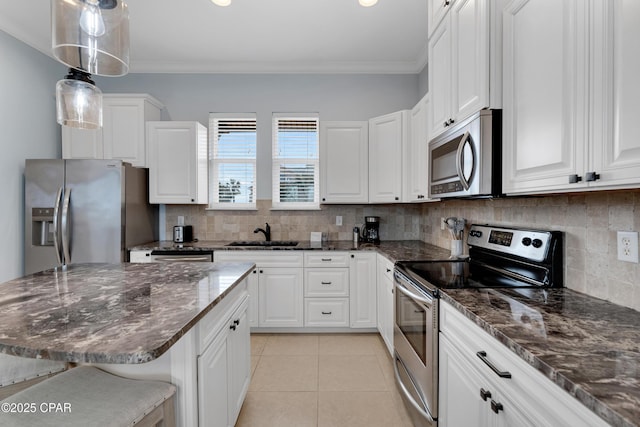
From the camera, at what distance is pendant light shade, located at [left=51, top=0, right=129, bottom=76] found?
1.29m

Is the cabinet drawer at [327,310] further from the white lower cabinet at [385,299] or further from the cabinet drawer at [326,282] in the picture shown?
the white lower cabinet at [385,299]

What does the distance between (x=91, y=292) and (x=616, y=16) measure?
2.17m

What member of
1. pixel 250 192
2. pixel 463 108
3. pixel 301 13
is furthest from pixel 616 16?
pixel 250 192

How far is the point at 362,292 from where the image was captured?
3090 mm

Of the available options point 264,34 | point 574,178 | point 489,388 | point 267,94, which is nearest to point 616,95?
point 574,178

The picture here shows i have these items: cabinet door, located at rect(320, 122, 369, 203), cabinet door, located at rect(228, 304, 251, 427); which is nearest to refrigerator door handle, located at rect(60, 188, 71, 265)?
cabinet door, located at rect(228, 304, 251, 427)

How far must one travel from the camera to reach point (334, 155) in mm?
3322

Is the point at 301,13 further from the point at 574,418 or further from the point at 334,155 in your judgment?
the point at 574,418

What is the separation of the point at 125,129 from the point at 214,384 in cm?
305

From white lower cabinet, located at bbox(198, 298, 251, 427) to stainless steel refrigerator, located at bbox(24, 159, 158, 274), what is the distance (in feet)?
6.13

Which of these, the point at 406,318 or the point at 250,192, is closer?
the point at 406,318

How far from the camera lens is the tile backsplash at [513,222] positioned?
3.94 ft

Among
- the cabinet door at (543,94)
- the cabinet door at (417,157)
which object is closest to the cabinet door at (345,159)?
the cabinet door at (417,157)

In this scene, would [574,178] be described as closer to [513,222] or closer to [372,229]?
[513,222]
